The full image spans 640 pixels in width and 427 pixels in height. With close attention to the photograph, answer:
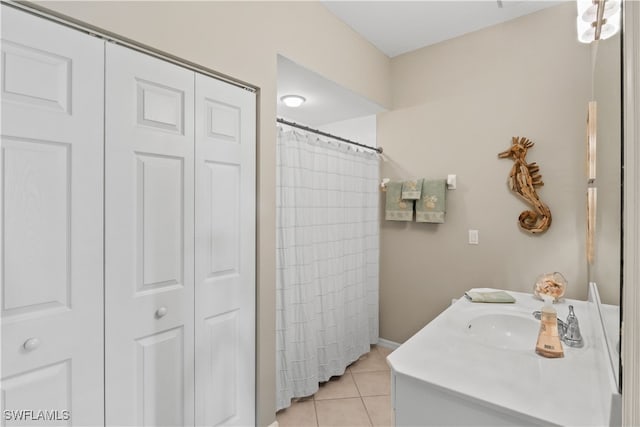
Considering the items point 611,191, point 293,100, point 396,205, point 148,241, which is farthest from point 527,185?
point 148,241

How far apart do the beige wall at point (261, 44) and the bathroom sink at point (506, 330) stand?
1129mm

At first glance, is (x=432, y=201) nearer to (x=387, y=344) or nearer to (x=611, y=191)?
(x=387, y=344)

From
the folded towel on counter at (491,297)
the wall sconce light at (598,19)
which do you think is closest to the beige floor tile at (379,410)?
the folded towel on counter at (491,297)

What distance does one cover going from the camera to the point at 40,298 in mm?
1100

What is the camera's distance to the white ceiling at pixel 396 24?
2.24 metres

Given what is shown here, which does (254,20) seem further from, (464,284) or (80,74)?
(464,284)

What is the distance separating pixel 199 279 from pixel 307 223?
0.93 meters

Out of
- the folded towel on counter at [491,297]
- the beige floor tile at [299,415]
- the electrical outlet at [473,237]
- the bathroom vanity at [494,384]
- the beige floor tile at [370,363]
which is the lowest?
the beige floor tile at [299,415]

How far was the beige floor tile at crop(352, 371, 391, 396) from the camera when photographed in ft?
7.86

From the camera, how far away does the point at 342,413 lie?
84.9 inches

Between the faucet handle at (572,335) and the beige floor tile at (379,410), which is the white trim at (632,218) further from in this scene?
the beige floor tile at (379,410)

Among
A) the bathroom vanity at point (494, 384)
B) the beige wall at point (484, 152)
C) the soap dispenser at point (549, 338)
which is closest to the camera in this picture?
the bathroom vanity at point (494, 384)

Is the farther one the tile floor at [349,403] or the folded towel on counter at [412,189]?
the folded towel on counter at [412,189]

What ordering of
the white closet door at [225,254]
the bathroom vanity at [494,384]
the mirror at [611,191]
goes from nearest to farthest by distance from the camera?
the mirror at [611,191]
the bathroom vanity at [494,384]
the white closet door at [225,254]
